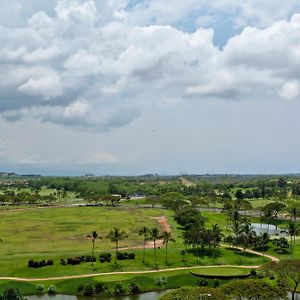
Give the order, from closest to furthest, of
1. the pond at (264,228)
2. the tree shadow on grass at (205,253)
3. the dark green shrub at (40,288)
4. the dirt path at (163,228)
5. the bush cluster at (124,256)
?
the dark green shrub at (40,288)
the bush cluster at (124,256)
the tree shadow on grass at (205,253)
the dirt path at (163,228)
the pond at (264,228)

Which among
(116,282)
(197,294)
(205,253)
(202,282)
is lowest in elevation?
(202,282)

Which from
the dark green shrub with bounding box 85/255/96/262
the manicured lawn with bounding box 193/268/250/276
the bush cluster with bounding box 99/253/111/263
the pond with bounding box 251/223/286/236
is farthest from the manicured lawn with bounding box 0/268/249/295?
the pond with bounding box 251/223/286/236

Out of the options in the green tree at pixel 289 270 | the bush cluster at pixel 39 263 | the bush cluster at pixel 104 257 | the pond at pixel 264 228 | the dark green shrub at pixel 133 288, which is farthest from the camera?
the pond at pixel 264 228

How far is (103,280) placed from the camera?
85938 millimetres

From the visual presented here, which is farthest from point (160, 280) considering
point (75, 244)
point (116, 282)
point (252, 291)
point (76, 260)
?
point (75, 244)

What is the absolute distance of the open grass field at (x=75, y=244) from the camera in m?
95.5

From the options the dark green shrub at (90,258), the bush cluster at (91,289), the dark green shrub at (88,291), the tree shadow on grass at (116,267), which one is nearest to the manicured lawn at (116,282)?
the bush cluster at (91,289)

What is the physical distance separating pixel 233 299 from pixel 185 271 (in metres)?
30.5

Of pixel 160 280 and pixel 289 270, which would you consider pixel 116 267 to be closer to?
pixel 160 280

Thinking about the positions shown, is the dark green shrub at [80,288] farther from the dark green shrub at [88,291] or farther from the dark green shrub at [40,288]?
the dark green shrub at [40,288]

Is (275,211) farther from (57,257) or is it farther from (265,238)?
(57,257)

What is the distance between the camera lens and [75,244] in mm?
120625

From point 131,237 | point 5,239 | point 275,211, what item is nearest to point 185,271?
point 131,237

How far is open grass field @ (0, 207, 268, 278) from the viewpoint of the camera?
313 feet
